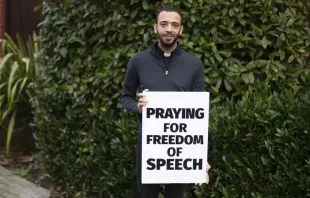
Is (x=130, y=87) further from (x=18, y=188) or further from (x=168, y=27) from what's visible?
(x=18, y=188)

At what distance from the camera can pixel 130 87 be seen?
3943 millimetres

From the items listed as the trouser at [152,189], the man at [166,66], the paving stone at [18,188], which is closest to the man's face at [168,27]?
the man at [166,66]

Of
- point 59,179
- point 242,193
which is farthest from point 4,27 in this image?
point 242,193

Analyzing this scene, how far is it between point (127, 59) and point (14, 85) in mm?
2920

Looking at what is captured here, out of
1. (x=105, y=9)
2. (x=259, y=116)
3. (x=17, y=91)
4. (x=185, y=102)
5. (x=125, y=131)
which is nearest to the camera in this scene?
(x=185, y=102)

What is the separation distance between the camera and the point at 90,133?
545cm

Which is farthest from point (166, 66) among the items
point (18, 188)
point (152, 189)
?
point (18, 188)

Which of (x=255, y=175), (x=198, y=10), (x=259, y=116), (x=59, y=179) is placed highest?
(x=198, y=10)

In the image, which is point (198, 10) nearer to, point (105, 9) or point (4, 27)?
point (105, 9)

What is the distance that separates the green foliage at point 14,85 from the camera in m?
7.59

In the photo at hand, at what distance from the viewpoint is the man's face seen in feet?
12.0

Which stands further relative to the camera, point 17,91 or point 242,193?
point 17,91

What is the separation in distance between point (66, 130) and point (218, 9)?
1.99 metres

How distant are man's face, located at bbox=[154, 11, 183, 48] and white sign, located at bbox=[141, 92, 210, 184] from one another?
1.14 ft
